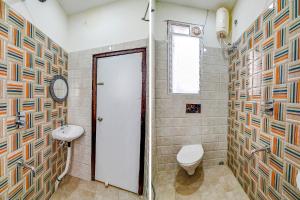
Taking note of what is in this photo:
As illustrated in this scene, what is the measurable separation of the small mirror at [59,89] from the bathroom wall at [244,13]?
1.02m

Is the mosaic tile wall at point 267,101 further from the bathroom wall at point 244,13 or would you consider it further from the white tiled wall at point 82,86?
the white tiled wall at point 82,86

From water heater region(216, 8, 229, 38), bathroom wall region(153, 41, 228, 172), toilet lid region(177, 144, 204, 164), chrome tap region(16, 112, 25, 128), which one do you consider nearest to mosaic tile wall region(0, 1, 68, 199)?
chrome tap region(16, 112, 25, 128)

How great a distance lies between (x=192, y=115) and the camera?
835 mm

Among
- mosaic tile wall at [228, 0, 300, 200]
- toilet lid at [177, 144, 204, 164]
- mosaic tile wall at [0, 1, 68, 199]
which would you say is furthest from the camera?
toilet lid at [177, 144, 204, 164]

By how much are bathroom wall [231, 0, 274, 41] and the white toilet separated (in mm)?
813

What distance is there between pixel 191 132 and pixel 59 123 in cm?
77

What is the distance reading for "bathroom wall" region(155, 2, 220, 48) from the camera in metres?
0.73

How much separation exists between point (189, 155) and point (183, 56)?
2.26 feet

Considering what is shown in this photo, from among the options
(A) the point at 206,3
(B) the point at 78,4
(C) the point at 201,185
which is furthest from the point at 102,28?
(C) the point at 201,185

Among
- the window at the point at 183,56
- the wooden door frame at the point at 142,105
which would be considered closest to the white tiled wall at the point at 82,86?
the wooden door frame at the point at 142,105

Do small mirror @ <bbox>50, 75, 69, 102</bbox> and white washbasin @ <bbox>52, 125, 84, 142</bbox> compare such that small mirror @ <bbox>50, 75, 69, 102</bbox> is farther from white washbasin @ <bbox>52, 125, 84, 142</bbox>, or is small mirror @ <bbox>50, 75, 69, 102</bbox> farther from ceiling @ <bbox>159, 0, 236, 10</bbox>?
Result: ceiling @ <bbox>159, 0, 236, 10</bbox>

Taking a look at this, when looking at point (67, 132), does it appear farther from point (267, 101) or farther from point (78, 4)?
point (267, 101)

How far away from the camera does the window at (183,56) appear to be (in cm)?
75

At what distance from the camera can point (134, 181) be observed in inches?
16.3
